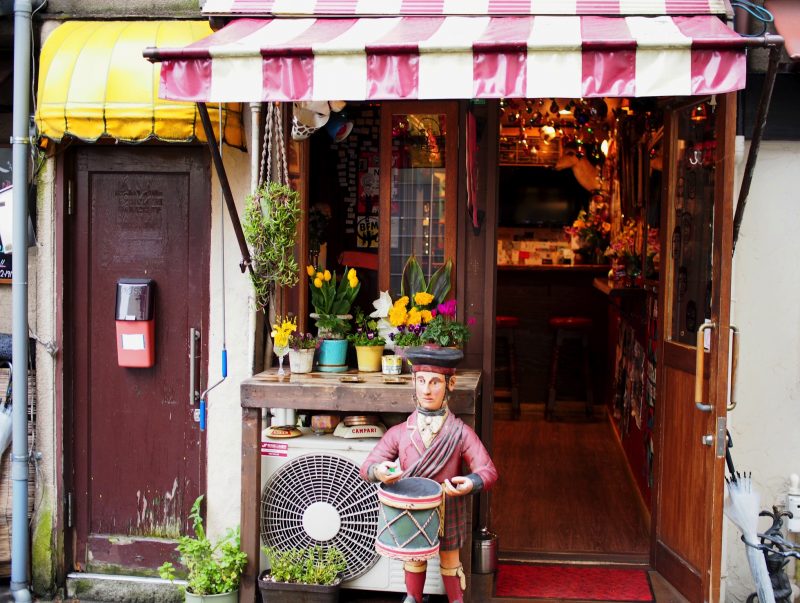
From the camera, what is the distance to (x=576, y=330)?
31.7 feet

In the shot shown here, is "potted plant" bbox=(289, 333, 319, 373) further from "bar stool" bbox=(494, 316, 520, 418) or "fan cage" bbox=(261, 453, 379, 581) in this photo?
"bar stool" bbox=(494, 316, 520, 418)

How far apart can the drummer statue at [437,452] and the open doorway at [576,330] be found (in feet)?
4.33

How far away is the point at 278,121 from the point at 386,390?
172cm

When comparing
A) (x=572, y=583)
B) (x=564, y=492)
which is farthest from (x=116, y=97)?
(x=564, y=492)

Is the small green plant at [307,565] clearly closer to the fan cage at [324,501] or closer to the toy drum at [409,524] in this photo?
the fan cage at [324,501]

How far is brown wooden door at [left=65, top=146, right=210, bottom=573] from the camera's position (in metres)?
5.83

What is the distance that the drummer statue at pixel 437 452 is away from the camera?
15.4ft

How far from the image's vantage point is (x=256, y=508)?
205 inches

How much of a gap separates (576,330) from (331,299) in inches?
181

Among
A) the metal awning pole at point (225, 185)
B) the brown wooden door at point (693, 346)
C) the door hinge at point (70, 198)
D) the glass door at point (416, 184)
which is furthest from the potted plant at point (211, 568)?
the brown wooden door at point (693, 346)

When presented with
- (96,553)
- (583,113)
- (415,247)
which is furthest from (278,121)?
(583,113)

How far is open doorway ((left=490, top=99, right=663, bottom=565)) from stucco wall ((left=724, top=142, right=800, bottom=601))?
932mm

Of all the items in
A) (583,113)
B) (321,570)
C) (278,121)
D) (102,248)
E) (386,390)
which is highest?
(583,113)

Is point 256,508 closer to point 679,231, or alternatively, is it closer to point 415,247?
point 415,247
